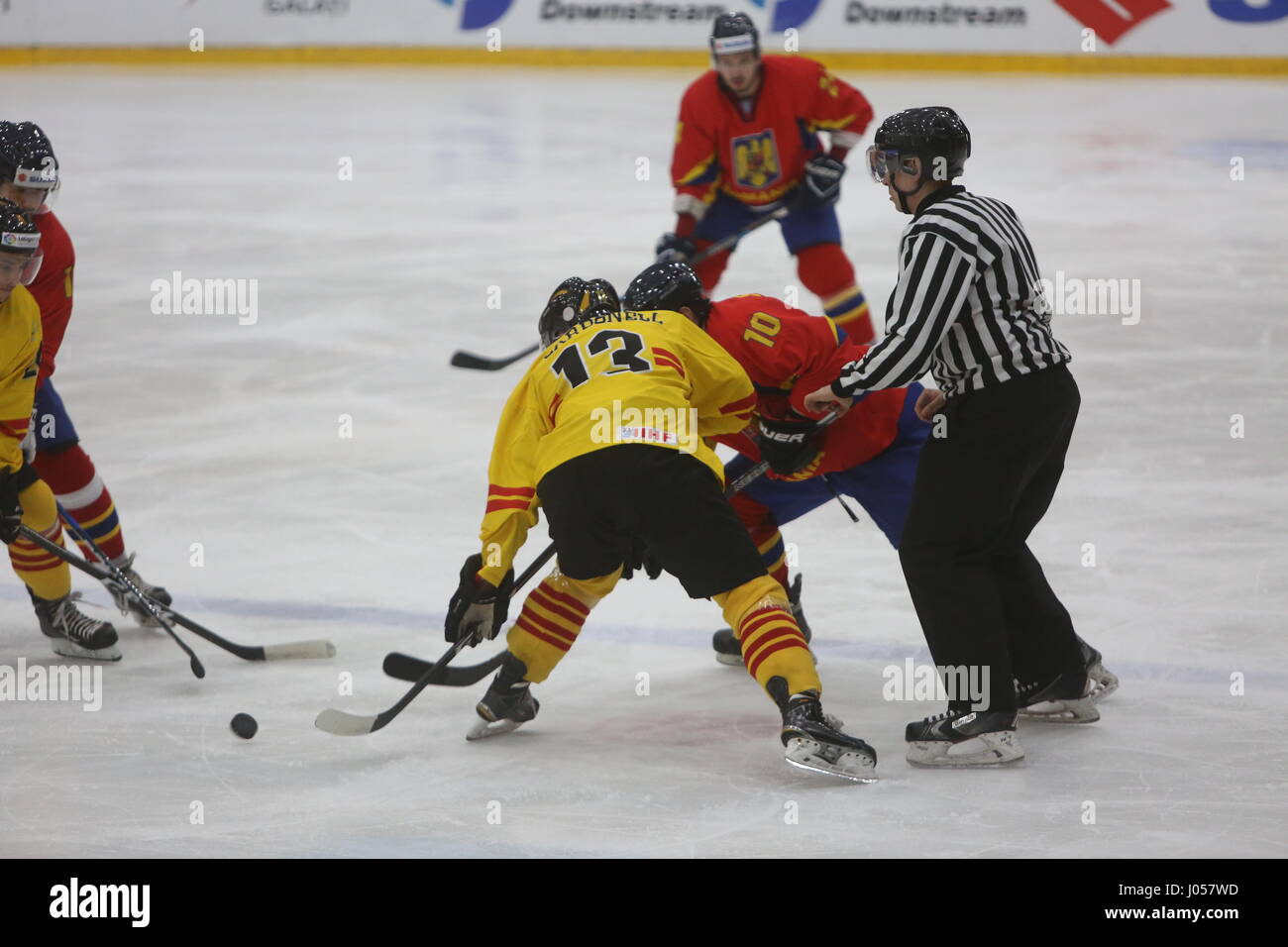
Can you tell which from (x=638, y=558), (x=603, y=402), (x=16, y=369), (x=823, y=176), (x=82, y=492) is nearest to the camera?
(x=603, y=402)

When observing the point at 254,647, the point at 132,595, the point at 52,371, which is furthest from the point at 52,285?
the point at 254,647

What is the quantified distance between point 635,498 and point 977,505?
1.98 ft

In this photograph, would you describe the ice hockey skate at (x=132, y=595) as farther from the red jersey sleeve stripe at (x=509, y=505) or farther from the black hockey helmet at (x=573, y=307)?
the black hockey helmet at (x=573, y=307)

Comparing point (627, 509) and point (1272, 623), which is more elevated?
point (627, 509)

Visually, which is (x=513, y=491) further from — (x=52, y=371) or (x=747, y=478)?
(x=52, y=371)

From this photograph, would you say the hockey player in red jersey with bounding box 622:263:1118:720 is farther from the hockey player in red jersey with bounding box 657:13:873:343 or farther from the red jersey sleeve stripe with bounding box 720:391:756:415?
the hockey player in red jersey with bounding box 657:13:873:343

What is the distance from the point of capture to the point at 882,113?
426 inches

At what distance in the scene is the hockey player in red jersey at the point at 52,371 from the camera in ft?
11.6

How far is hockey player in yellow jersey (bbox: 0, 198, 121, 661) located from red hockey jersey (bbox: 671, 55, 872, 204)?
277 cm

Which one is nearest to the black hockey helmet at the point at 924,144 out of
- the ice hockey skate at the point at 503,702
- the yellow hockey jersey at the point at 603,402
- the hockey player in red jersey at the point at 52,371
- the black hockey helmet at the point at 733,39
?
the yellow hockey jersey at the point at 603,402

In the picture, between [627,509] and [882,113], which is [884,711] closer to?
[627,509]

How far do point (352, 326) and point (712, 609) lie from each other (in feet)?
10.2

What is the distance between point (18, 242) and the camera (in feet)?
10.8

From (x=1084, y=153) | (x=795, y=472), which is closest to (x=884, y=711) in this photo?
(x=795, y=472)
